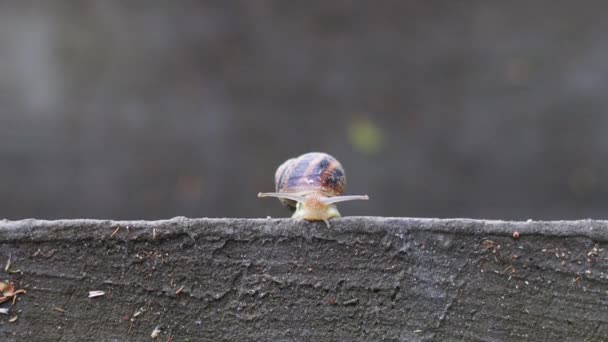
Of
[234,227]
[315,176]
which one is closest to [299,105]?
[315,176]

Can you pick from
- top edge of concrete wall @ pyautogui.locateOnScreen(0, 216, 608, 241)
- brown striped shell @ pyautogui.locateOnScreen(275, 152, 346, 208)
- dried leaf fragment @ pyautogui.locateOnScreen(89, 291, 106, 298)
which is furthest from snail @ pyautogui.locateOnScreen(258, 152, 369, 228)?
dried leaf fragment @ pyautogui.locateOnScreen(89, 291, 106, 298)

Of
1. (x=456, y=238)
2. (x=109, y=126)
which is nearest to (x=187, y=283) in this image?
(x=456, y=238)

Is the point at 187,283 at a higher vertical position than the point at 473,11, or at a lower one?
lower

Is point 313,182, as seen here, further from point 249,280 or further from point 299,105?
point 299,105

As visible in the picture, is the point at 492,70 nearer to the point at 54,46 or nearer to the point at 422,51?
the point at 422,51

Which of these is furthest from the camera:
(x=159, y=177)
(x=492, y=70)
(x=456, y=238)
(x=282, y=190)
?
(x=492, y=70)

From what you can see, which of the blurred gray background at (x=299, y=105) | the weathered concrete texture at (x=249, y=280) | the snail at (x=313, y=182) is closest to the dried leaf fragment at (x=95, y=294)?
the weathered concrete texture at (x=249, y=280)

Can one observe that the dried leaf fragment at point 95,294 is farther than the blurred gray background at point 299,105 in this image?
No

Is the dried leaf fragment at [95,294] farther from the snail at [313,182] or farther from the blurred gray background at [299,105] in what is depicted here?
the blurred gray background at [299,105]
